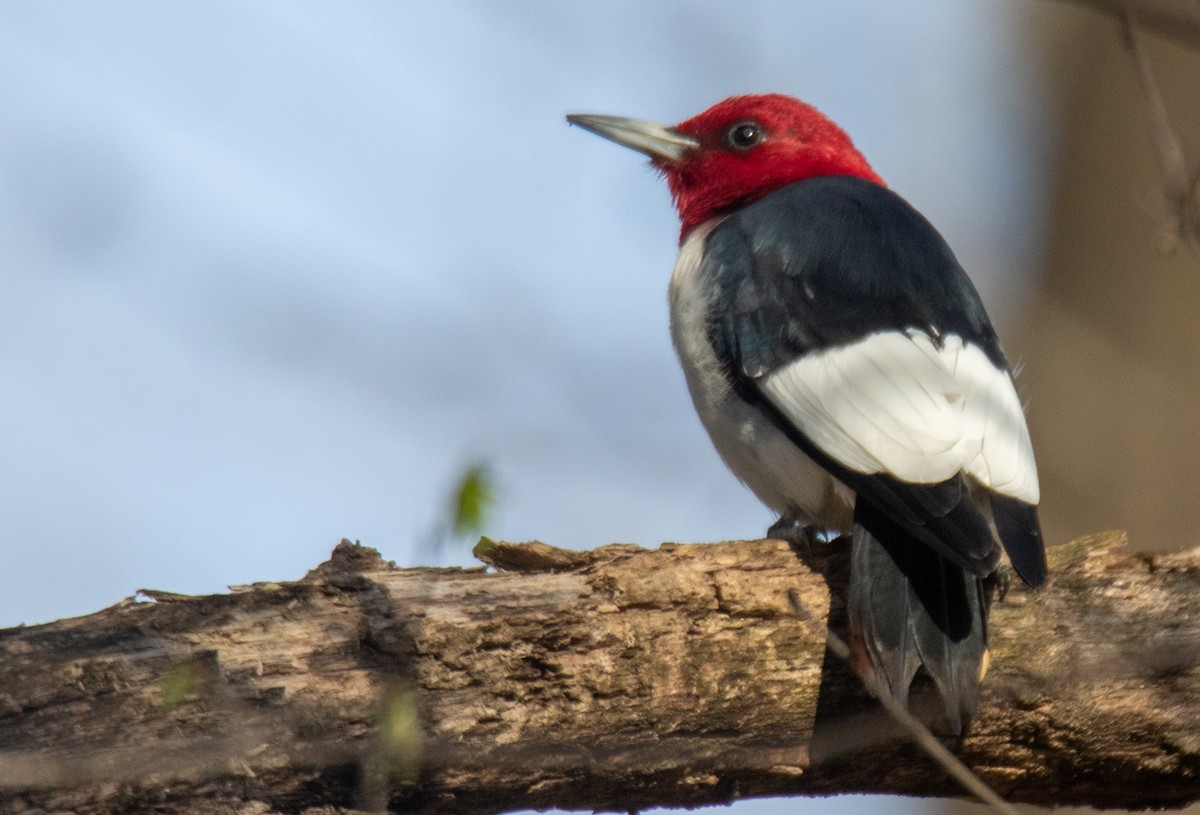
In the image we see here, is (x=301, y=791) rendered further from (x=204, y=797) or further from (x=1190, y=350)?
(x=1190, y=350)

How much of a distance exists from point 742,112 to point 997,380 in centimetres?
211

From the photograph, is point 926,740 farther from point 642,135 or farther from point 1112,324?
point 1112,324

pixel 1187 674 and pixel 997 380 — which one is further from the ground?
pixel 997 380

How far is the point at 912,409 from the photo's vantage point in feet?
11.9

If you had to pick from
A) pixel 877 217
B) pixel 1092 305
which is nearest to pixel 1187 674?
pixel 877 217

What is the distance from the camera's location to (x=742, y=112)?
5605mm

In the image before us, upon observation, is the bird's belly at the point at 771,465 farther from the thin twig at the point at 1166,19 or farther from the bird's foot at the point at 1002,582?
the thin twig at the point at 1166,19

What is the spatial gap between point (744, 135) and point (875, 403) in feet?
7.22

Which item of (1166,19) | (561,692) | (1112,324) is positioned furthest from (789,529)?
(1112,324)

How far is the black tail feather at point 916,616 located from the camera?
3.20 meters

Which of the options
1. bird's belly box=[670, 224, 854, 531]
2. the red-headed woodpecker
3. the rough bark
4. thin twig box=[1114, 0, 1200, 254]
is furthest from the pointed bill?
thin twig box=[1114, 0, 1200, 254]

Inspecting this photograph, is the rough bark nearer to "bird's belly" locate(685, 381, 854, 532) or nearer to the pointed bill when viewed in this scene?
"bird's belly" locate(685, 381, 854, 532)


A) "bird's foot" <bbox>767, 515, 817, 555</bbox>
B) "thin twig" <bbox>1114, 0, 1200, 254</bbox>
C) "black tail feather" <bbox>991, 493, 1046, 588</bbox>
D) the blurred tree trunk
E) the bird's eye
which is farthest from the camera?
the blurred tree trunk

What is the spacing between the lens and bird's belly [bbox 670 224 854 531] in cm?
399
